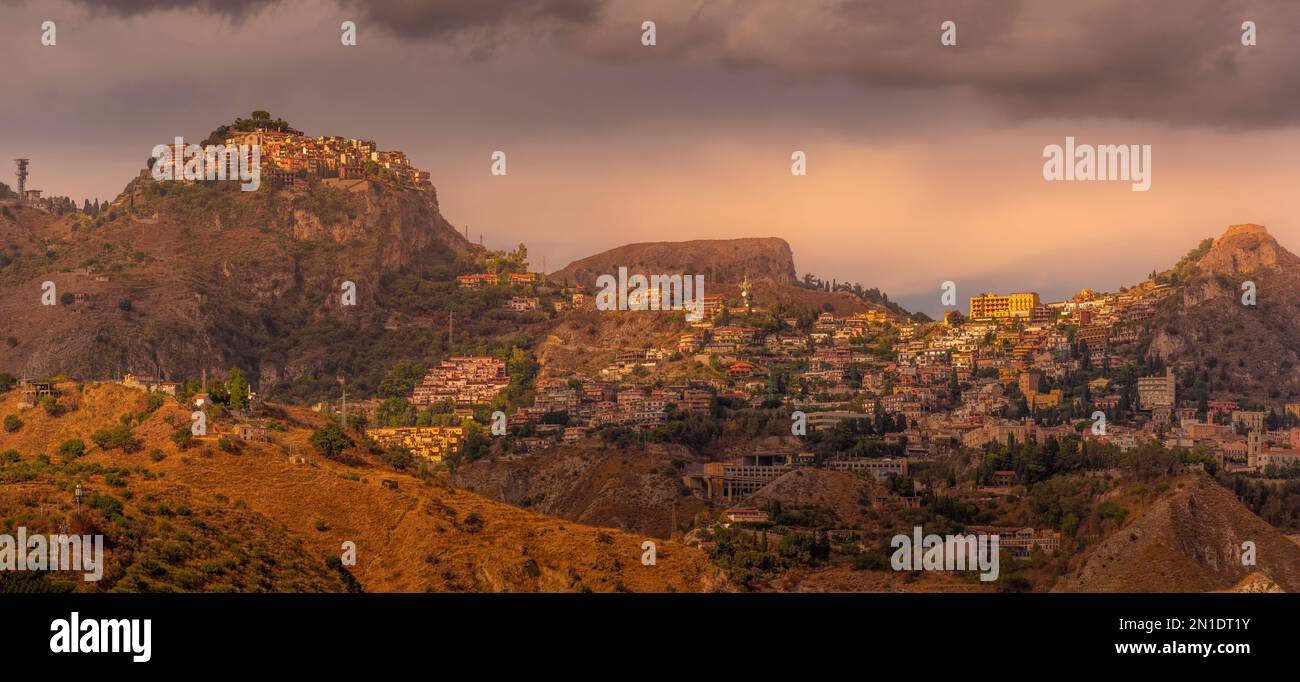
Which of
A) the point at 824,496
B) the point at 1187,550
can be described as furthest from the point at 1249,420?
the point at 1187,550

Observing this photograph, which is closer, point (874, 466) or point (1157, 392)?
point (874, 466)

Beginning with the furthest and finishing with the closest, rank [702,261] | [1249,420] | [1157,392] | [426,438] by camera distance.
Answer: [702,261] → [1157,392] → [1249,420] → [426,438]

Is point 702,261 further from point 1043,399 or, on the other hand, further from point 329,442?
point 329,442

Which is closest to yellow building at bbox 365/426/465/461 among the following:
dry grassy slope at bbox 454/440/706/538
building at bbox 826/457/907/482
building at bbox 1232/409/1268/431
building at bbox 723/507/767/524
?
dry grassy slope at bbox 454/440/706/538

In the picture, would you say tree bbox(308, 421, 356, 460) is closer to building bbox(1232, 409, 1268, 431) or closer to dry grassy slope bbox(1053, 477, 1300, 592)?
dry grassy slope bbox(1053, 477, 1300, 592)

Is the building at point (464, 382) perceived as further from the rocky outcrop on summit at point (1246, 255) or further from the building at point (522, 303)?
the rocky outcrop on summit at point (1246, 255)

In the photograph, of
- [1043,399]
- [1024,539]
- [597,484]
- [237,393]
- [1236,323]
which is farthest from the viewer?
[1236,323]
